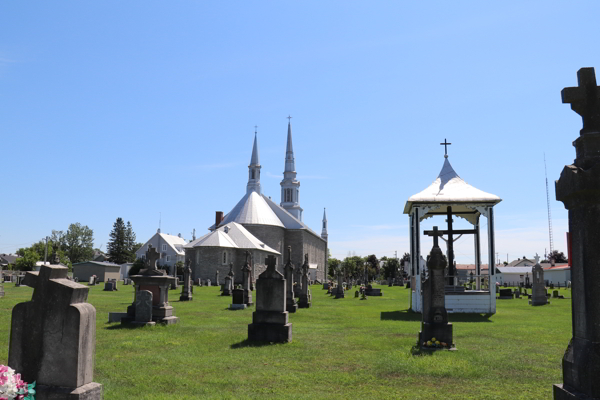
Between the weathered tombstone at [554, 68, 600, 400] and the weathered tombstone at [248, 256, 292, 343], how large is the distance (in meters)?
8.09

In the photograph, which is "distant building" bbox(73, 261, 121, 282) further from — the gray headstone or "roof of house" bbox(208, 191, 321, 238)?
the gray headstone

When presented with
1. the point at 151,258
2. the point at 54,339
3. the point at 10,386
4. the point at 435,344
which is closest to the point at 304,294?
the point at 151,258

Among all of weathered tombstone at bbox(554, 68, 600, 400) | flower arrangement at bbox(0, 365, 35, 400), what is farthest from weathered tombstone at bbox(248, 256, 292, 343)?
weathered tombstone at bbox(554, 68, 600, 400)

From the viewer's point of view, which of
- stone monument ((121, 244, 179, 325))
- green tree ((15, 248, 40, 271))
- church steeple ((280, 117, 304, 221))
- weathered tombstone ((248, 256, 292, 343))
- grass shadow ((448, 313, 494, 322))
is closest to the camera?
weathered tombstone ((248, 256, 292, 343))

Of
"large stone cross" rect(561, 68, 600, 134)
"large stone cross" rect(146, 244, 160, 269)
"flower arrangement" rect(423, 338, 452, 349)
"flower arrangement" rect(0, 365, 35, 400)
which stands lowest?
"flower arrangement" rect(423, 338, 452, 349)

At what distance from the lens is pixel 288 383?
24.8ft

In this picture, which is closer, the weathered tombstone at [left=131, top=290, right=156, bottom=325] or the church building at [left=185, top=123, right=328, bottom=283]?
the weathered tombstone at [left=131, top=290, right=156, bottom=325]

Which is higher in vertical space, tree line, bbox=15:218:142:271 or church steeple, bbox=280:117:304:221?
church steeple, bbox=280:117:304:221

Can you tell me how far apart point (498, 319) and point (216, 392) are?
46.6ft

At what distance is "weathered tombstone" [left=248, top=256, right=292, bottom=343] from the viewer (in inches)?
460

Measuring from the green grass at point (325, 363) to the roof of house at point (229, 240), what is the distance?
36.1 m

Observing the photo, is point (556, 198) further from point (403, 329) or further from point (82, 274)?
point (82, 274)

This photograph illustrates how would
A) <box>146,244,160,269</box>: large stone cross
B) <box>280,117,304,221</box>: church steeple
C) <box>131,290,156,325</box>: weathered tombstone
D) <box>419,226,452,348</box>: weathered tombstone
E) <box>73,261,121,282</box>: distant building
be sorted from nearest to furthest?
<box>419,226,452,348</box>: weathered tombstone < <box>131,290,156,325</box>: weathered tombstone < <box>146,244,160,269</box>: large stone cross < <box>73,261,121,282</box>: distant building < <box>280,117,304,221</box>: church steeple

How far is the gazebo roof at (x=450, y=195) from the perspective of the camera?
2086 cm
